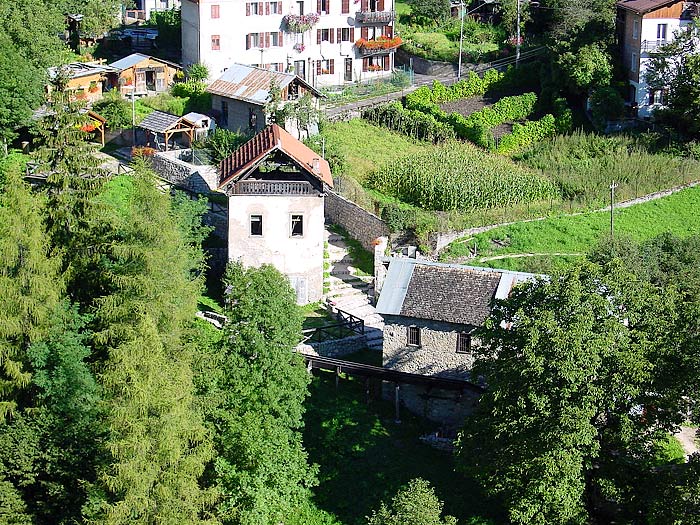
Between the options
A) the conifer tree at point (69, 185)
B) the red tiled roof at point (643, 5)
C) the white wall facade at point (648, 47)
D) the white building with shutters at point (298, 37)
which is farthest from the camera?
the white building with shutters at point (298, 37)

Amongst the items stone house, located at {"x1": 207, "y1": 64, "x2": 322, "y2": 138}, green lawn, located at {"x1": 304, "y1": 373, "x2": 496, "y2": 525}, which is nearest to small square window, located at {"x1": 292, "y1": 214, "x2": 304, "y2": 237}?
green lawn, located at {"x1": 304, "y1": 373, "x2": 496, "y2": 525}

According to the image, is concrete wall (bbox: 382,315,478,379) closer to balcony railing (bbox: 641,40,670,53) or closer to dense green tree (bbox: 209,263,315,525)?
dense green tree (bbox: 209,263,315,525)

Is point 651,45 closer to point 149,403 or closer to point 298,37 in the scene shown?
point 298,37

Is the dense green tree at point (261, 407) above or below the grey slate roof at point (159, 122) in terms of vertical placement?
below

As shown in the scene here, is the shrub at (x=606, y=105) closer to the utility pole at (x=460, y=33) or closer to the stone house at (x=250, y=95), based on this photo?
the utility pole at (x=460, y=33)

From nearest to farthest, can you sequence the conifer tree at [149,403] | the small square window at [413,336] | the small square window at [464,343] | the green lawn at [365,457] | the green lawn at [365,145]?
the conifer tree at [149,403], the green lawn at [365,457], the small square window at [464,343], the small square window at [413,336], the green lawn at [365,145]

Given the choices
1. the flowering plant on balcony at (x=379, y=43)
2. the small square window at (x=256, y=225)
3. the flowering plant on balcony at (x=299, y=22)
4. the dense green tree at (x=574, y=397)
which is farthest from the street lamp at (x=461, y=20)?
the dense green tree at (x=574, y=397)

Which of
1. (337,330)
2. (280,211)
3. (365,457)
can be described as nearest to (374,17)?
(280,211)
